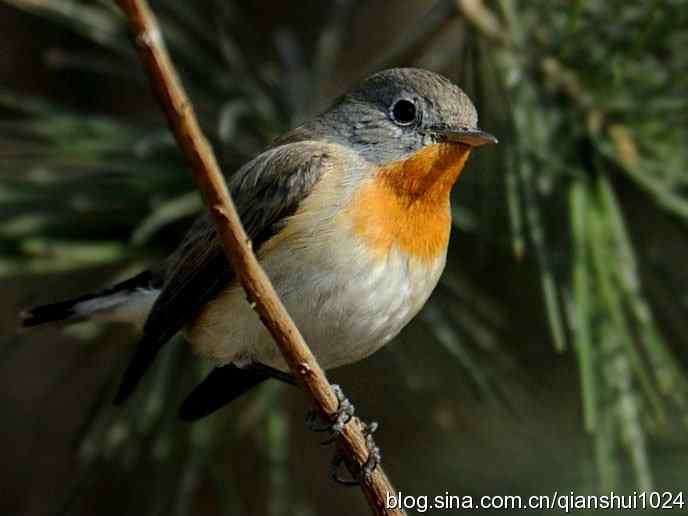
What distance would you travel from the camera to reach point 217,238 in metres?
2.43

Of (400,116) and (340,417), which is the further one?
(400,116)

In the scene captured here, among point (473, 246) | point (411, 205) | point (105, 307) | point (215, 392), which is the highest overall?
point (105, 307)

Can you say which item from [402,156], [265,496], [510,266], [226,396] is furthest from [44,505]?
[402,156]

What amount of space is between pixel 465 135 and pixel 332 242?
36 centimetres

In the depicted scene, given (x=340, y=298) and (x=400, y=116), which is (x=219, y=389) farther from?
(x=400, y=116)

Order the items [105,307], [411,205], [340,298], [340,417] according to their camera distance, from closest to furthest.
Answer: [340,417] → [340,298] → [411,205] → [105,307]

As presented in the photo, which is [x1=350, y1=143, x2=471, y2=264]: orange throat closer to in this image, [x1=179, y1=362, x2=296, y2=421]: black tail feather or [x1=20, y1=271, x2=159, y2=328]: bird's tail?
[x1=179, y1=362, x2=296, y2=421]: black tail feather

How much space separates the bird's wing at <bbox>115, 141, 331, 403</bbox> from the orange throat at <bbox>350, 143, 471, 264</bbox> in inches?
5.1

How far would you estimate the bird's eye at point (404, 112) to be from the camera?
8.21 feet

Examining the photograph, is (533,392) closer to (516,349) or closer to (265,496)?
(516,349)

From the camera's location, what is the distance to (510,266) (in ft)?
10.3

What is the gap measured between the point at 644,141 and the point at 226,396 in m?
1.08

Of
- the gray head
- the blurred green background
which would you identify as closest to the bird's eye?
the gray head

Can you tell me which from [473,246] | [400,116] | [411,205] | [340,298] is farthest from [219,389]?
[473,246]
